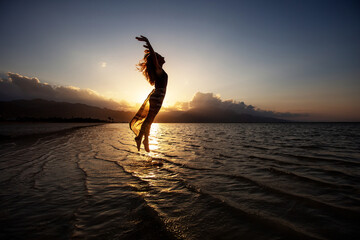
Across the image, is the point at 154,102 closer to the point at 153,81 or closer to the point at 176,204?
the point at 153,81

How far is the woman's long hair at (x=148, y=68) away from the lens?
17.9 feet

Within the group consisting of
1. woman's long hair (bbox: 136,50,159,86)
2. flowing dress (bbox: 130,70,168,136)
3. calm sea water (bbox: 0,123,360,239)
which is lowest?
calm sea water (bbox: 0,123,360,239)

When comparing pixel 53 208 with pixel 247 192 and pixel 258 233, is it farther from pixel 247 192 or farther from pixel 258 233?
pixel 247 192

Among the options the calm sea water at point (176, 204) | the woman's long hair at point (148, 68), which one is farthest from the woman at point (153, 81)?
the calm sea water at point (176, 204)

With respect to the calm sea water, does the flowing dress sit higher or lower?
higher

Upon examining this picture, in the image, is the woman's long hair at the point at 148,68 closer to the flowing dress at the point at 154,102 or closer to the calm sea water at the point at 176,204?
the flowing dress at the point at 154,102

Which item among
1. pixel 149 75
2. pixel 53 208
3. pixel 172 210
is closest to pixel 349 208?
pixel 172 210

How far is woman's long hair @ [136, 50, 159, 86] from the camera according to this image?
5469mm

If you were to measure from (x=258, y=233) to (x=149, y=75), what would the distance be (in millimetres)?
5087

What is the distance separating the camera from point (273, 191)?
11.5 feet

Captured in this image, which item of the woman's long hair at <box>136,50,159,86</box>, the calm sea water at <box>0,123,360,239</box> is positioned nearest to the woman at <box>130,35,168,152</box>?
the woman's long hair at <box>136,50,159,86</box>

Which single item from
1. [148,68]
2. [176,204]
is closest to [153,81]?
[148,68]

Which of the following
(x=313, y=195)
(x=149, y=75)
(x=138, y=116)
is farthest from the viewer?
(x=138, y=116)

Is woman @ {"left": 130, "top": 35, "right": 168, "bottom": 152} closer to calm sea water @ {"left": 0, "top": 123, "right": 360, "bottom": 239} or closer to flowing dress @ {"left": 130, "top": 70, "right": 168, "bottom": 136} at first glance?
flowing dress @ {"left": 130, "top": 70, "right": 168, "bottom": 136}
